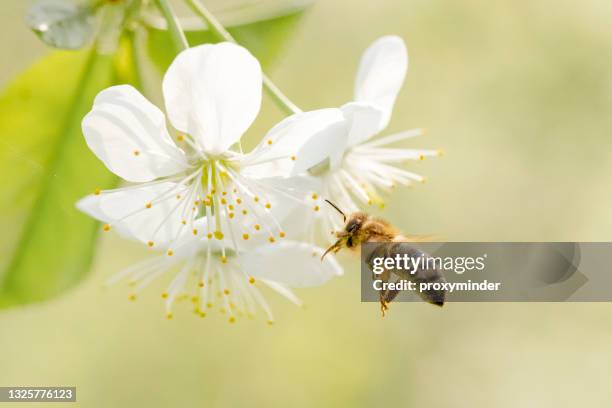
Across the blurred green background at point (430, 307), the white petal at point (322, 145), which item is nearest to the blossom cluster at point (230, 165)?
the white petal at point (322, 145)

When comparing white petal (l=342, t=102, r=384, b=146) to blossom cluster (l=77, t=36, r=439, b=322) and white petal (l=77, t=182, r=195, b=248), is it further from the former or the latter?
white petal (l=77, t=182, r=195, b=248)

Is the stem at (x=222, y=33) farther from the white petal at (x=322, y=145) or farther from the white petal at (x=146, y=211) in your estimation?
the white petal at (x=146, y=211)


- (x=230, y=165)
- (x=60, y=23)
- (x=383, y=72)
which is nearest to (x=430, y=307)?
(x=383, y=72)

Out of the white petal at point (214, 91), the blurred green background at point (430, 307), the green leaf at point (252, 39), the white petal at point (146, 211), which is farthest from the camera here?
the blurred green background at point (430, 307)

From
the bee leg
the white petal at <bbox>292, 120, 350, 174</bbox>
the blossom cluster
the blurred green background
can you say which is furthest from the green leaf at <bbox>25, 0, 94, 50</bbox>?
the blurred green background

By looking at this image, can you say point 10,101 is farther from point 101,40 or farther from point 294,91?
point 294,91

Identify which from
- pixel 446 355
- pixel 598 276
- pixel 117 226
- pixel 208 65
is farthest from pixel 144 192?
pixel 446 355
